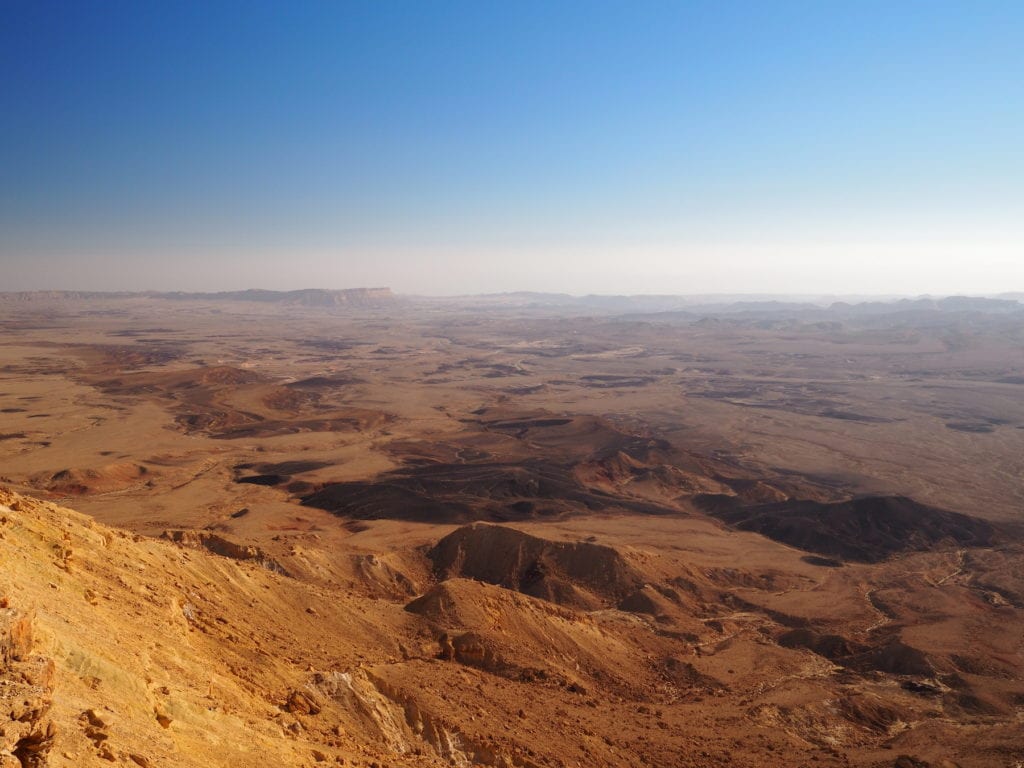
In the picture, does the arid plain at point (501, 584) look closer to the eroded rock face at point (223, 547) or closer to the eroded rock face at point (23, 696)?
the eroded rock face at point (23, 696)

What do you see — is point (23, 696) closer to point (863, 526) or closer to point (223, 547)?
point (223, 547)

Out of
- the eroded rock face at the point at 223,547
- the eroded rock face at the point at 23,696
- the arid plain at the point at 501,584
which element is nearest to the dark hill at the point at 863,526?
the arid plain at the point at 501,584

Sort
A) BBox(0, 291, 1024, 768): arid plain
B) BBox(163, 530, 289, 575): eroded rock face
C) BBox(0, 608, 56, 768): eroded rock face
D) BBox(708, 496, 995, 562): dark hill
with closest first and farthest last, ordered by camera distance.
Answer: BBox(0, 608, 56, 768): eroded rock face < BBox(0, 291, 1024, 768): arid plain < BBox(163, 530, 289, 575): eroded rock face < BBox(708, 496, 995, 562): dark hill

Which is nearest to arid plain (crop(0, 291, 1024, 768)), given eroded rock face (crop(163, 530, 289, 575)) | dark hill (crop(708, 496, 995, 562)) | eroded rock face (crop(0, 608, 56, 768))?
eroded rock face (crop(0, 608, 56, 768))

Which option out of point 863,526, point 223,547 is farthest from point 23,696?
point 863,526

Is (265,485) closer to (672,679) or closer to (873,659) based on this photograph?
(672,679)

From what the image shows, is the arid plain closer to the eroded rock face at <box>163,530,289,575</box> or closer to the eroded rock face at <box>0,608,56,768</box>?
the eroded rock face at <box>0,608,56,768</box>

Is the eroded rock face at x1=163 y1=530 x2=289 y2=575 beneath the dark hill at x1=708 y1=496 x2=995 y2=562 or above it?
above

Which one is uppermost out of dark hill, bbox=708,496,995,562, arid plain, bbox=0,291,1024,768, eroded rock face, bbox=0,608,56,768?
eroded rock face, bbox=0,608,56,768

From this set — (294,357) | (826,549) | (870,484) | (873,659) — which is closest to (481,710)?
(873,659)

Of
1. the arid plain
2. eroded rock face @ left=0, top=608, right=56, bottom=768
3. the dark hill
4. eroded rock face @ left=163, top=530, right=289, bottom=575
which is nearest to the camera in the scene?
eroded rock face @ left=0, top=608, right=56, bottom=768
